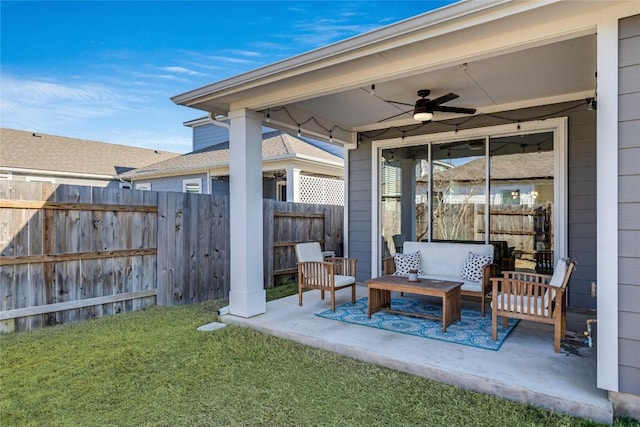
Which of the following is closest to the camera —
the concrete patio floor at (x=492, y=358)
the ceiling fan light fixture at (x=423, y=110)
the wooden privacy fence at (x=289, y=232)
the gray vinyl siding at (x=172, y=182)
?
the concrete patio floor at (x=492, y=358)

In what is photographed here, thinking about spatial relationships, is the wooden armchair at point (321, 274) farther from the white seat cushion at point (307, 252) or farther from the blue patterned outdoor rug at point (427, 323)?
the blue patterned outdoor rug at point (427, 323)

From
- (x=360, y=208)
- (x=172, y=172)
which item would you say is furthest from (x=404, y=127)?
(x=172, y=172)

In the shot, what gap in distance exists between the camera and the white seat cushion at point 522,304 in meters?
3.38

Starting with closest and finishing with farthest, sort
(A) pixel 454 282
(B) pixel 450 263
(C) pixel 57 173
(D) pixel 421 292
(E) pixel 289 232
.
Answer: (D) pixel 421 292
(A) pixel 454 282
(B) pixel 450 263
(E) pixel 289 232
(C) pixel 57 173

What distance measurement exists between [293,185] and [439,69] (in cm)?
591

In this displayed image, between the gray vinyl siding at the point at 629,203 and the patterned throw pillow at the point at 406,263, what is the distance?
2.99 metres

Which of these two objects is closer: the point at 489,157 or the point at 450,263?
the point at 450,263

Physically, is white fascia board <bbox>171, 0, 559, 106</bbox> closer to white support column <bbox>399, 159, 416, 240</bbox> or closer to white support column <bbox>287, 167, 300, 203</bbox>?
white support column <bbox>399, 159, 416, 240</bbox>

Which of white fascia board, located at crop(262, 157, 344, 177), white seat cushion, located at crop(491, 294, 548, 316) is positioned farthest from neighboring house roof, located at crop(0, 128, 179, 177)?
white seat cushion, located at crop(491, 294, 548, 316)

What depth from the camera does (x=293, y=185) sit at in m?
9.07

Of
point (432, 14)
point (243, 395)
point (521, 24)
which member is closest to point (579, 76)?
point (521, 24)

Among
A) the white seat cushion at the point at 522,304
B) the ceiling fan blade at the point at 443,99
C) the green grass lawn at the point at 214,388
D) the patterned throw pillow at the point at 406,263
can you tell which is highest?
the ceiling fan blade at the point at 443,99

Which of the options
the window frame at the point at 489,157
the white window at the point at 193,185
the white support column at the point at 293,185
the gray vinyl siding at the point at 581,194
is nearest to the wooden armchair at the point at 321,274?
the window frame at the point at 489,157

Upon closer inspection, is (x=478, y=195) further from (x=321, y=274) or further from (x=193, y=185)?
(x=193, y=185)
